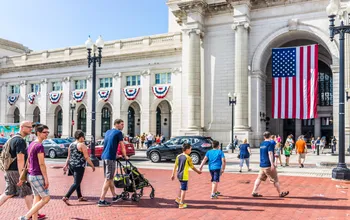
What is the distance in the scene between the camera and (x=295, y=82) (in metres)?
31.4

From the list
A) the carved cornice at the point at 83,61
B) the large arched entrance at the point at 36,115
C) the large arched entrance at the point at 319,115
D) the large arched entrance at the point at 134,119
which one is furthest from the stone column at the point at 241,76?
Result: the large arched entrance at the point at 36,115

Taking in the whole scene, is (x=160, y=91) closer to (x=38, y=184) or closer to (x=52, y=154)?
(x=52, y=154)

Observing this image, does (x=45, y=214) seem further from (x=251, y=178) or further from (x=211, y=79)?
(x=211, y=79)

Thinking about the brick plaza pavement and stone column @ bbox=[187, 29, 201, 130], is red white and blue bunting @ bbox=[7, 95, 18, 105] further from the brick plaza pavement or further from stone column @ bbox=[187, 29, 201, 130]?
the brick plaza pavement

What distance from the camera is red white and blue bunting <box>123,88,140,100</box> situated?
41219mm

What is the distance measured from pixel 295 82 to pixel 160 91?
14.7 metres

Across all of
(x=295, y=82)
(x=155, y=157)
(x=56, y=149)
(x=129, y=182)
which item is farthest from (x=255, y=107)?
(x=129, y=182)

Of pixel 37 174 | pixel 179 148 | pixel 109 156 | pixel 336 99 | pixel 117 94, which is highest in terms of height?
pixel 117 94

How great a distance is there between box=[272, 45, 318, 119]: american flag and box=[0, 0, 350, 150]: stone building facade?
1534mm

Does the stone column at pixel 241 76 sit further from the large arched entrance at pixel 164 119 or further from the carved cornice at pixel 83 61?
the large arched entrance at pixel 164 119

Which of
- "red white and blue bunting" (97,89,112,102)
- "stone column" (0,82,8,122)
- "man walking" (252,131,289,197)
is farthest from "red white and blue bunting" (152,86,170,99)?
"man walking" (252,131,289,197)

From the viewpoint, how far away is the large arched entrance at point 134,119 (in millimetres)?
45497

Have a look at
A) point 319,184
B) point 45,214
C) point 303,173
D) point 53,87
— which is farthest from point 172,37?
point 45,214

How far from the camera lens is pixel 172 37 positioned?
39938 mm
